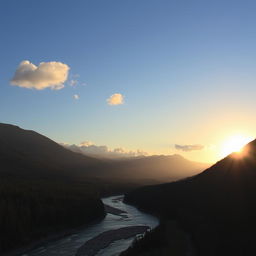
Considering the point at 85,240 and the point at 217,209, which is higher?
the point at 217,209

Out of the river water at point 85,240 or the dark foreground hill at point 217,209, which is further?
the river water at point 85,240

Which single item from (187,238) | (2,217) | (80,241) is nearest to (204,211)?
(187,238)

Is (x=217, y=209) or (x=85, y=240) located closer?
(x=85, y=240)

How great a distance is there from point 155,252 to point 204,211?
41486 millimetres

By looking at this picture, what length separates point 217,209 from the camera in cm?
8812

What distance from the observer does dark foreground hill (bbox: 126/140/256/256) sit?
5575 cm

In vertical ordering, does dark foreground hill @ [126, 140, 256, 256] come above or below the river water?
above

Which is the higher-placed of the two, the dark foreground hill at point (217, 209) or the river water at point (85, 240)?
the dark foreground hill at point (217, 209)

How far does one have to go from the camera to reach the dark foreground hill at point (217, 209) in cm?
5575

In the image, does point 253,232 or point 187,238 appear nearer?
point 253,232

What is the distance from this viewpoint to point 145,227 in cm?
9544

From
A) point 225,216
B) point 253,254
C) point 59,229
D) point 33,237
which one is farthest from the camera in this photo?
point 59,229

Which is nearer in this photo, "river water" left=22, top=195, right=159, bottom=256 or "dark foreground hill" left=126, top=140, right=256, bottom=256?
"dark foreground hill" left=126, top=140, right=256, bottom=256

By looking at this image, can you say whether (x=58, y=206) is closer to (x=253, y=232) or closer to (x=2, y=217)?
(x=2, y=217)
